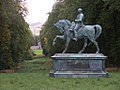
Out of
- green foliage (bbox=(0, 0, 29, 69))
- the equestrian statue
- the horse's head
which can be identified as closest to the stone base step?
the equestrian statue

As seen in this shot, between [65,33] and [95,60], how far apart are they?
2315 mm

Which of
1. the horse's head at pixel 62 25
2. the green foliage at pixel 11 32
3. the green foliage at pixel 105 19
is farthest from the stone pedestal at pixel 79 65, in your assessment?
the green foliage at pixel 11 32

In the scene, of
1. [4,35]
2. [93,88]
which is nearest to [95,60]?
[93,88]

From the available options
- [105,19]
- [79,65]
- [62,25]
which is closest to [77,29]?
[62,25]

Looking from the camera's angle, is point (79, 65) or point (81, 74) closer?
point (81, 74)

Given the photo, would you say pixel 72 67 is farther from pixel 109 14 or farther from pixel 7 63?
pixel 7 63

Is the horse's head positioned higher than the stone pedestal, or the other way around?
the horse's head

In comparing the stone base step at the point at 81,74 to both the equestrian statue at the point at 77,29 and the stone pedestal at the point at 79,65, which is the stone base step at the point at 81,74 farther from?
the equestrian statue at the point at 77,29

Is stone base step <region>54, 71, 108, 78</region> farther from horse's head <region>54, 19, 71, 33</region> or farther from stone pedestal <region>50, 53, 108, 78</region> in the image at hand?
horse's head <region>54, 19, 71, 33</region>

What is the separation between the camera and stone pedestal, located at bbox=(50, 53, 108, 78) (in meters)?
19.1

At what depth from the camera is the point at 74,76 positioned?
19.0 m

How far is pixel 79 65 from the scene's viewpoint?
63.3 feet

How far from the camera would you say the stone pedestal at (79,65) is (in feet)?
62.5

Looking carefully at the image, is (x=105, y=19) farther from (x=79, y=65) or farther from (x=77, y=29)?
(x=79, y=65)
